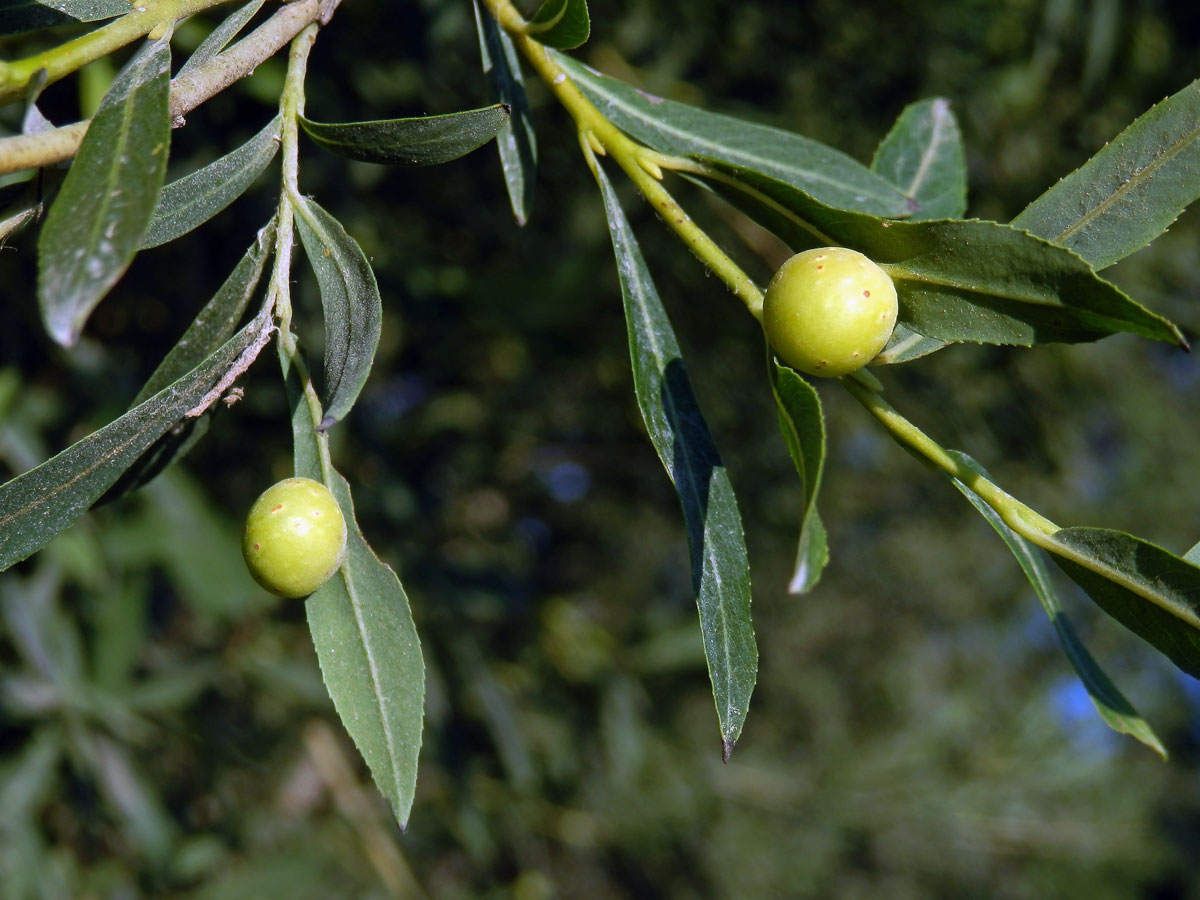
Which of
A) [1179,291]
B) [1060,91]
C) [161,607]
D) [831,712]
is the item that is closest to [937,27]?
[1060,91]

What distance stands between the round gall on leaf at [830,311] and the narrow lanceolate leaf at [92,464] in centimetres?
35

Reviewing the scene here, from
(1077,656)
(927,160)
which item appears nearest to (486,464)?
(927,160)

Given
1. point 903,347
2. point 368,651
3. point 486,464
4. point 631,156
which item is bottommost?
point 486,464

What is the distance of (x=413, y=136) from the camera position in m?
0.72

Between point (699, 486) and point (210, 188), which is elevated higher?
point (210, 188)

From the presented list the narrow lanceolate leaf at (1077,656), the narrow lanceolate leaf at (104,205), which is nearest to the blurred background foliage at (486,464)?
the narrow lanceolate leaf at (104,205)

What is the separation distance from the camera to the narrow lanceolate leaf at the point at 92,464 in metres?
0.67

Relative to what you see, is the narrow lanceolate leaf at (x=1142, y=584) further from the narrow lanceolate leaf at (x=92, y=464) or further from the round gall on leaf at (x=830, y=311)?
the narrow lanceolate leaf at (x=92, y=464)

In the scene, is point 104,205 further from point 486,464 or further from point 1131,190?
point 486,464

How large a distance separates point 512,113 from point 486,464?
6.68 feet

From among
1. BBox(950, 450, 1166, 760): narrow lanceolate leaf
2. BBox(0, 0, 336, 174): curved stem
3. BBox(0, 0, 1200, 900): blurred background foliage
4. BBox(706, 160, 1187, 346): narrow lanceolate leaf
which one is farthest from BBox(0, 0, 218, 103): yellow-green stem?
BBox(0, 0, 1200, 900): blurred background foliage

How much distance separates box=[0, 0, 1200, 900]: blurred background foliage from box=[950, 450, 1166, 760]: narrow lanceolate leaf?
1410 mm

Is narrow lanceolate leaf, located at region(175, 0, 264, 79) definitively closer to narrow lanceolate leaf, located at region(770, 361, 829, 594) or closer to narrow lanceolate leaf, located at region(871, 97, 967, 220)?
narrow lanceolate leaf, located at region(770, 361, 829, 594)

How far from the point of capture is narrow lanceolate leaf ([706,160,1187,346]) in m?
0.56
